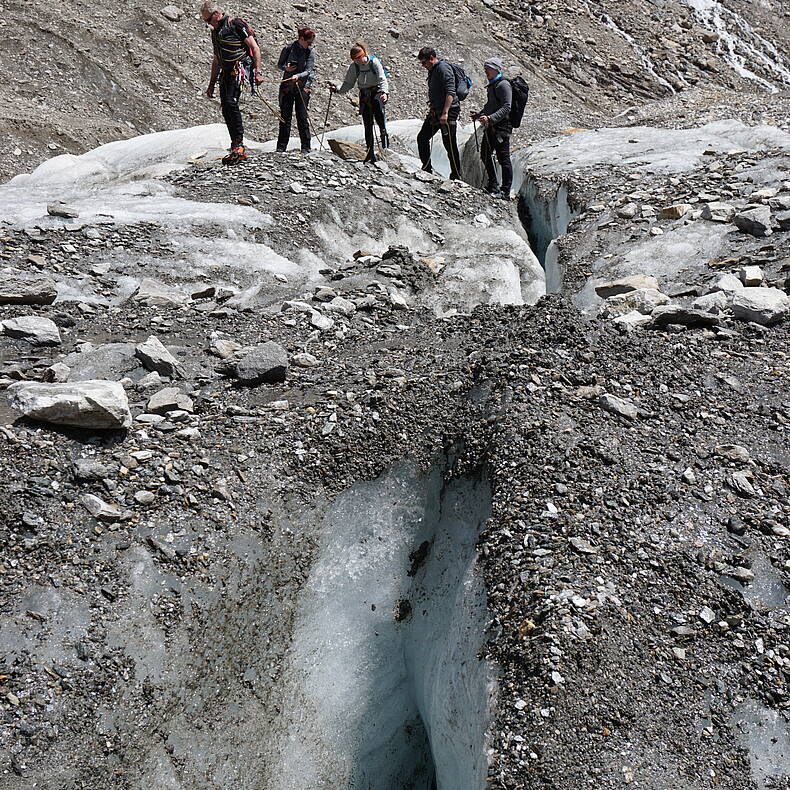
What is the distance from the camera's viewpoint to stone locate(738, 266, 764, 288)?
6910 millimetres

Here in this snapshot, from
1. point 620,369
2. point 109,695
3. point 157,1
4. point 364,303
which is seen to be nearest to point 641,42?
point 157,1

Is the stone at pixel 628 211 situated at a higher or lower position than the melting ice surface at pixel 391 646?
higher

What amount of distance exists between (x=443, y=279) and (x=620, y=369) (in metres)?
4.02

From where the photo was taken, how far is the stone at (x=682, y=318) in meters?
6.22

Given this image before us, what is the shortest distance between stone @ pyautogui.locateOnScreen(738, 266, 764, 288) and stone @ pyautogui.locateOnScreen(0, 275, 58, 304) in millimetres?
6452

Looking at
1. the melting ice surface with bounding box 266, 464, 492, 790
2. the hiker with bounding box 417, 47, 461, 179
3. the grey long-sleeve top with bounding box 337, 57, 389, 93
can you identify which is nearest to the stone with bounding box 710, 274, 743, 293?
the melting ice surface with bounding box 266, 464, 492, 790

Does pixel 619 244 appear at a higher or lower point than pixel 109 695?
higher

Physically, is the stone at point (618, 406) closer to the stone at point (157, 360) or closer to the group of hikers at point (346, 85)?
the stone at point (157, 360)

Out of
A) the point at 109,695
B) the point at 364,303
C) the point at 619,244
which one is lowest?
the point at 109,695

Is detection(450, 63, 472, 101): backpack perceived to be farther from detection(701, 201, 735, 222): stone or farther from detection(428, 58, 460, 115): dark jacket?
detection(701, 201, 735, 222): stone

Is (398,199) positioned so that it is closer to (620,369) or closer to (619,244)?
(619,244)

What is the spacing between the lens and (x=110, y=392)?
503 cm

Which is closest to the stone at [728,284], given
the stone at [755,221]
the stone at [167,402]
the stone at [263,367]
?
the stone at [755,221]

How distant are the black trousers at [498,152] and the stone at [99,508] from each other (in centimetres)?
849
